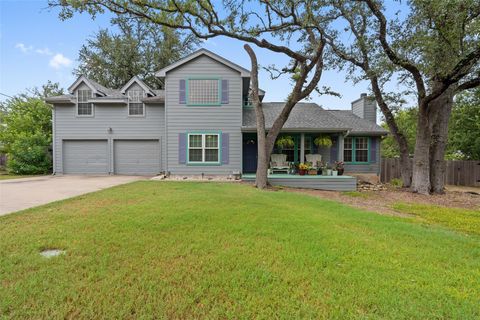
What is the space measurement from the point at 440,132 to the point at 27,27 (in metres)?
18.4

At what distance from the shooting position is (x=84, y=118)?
1371 centimetres

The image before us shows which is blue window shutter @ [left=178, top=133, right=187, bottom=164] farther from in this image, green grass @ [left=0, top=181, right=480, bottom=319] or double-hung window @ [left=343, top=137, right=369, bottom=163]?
double-hung window @ [left=343, top=137, right=369, bottom=163]

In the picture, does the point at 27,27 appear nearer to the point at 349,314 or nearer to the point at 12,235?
the point at 12,235

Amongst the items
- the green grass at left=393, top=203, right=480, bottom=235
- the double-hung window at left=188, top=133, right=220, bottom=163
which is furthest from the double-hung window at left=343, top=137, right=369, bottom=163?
the double-hung window at left=188, top=133, right=220, bottom=163

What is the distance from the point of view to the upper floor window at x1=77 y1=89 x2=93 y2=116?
534 inches

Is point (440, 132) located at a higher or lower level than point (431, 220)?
higher

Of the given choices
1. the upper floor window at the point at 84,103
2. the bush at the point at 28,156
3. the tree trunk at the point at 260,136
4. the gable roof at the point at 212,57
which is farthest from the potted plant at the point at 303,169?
the bush at the point at 28,156

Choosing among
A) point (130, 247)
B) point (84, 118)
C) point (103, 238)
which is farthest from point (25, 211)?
point (84, 118)

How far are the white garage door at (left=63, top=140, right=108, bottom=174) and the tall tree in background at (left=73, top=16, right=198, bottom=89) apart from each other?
34.7 ft

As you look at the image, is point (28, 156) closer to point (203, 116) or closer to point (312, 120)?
point (203, 116)

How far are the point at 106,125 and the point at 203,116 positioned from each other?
6.04m

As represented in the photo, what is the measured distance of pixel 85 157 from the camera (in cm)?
1396

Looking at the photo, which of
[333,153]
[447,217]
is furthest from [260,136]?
[447,217]

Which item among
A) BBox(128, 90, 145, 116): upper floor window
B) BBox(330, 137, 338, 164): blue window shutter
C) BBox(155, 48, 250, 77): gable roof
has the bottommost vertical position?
BBox(330, 137, 338, 164): blue window shutter
